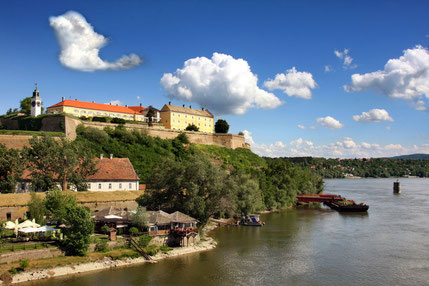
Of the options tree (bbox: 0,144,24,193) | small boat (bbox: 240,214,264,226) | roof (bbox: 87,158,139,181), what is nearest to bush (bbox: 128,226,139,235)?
roof (bbox: 87,158,139,181)

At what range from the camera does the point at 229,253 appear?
28828 millimetres

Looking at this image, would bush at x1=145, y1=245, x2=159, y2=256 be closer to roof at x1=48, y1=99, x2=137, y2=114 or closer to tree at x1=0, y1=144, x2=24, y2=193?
tree at x1=0, y1=144, x2=24, y2=193

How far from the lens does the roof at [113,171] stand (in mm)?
41031

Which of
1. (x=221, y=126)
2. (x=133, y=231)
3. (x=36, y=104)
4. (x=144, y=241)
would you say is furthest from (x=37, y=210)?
(x=221, y=126)

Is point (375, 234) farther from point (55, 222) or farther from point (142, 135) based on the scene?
point (142, 135)

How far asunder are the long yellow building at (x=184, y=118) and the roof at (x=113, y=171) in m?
35.3

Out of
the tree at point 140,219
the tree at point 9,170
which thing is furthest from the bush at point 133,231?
the tree at point 9,170

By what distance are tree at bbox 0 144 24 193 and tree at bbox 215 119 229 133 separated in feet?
180

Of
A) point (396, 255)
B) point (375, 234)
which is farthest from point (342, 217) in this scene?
point (396, 255)

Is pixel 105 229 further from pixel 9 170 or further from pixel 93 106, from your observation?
pixel 93 106

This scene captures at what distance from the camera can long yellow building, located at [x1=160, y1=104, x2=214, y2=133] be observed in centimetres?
7969

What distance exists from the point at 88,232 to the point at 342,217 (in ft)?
122

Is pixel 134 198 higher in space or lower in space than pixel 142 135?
lower

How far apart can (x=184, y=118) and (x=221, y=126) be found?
373 inches
